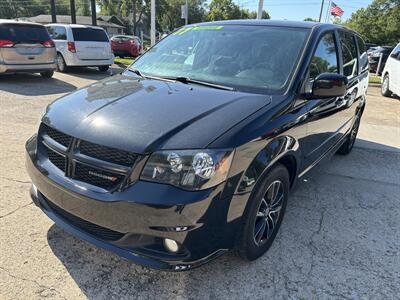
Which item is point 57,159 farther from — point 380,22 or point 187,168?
point 380,22

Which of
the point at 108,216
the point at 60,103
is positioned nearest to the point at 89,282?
the point at 108,216

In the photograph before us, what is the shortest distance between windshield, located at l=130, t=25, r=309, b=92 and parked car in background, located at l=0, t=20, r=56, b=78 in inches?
292

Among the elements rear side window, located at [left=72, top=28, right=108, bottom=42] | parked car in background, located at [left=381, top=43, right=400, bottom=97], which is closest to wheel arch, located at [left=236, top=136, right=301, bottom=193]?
parked car in background, located at [left=381, top=43, right=400, bottom=97]

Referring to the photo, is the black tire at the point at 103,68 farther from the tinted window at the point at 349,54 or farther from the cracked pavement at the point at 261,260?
the tinted window at the point at 349,54

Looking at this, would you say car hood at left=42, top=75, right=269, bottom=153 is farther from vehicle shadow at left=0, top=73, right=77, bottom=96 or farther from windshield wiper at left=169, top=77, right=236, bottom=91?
vehicle shadow at left=0, top=73, right=77, bottom=96

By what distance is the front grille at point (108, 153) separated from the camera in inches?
89.1

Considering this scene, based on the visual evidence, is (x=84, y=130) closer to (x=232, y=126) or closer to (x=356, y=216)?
(x=232, y=126)

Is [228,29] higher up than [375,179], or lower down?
higher up

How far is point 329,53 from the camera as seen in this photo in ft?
12.6

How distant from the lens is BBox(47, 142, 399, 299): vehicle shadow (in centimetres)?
256

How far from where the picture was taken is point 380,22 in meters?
46.2

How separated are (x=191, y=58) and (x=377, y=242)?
242cm

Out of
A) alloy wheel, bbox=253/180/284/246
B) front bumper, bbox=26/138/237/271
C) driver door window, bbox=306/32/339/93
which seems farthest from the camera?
driver door window, bbox=306/32/339/93

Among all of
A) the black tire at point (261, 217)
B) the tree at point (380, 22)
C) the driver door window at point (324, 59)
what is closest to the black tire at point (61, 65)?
the driver door window at point (324, 59)
